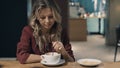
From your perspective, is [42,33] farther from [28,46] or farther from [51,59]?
[51,59]

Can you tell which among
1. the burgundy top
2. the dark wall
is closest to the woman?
the burgundy top

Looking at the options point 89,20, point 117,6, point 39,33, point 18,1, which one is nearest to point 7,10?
point 18,1

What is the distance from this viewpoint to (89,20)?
30.3 feet

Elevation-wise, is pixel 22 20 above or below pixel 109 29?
above

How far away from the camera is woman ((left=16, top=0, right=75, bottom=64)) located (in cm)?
195

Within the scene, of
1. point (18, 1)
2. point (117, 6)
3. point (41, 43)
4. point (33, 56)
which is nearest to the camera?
point (33, 56)

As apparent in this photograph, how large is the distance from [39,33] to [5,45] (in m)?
1.73

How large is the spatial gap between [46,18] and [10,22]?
1751mm

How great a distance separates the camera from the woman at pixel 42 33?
6.40ft

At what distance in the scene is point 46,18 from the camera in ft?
6.36

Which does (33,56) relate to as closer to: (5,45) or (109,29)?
(5,45)

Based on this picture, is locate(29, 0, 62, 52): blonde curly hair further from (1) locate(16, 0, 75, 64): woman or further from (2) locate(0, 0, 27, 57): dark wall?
(2) locate(0, 0, 27, 57): dark wall

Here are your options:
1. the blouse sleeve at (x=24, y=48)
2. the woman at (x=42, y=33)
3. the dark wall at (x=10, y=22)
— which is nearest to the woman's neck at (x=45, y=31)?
the woman at (x=42, y=33)

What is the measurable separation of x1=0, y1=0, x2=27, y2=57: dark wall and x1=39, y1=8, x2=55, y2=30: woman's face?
1641 mm
